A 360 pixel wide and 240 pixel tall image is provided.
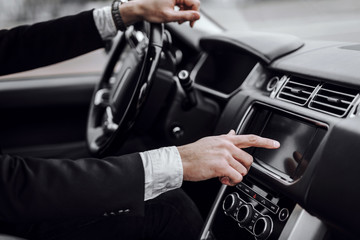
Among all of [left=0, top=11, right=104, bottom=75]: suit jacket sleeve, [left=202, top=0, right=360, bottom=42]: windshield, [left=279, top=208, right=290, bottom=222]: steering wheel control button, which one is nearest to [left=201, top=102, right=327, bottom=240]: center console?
[left=279, top=208, right=290, bottom=222]: steering wheel control button

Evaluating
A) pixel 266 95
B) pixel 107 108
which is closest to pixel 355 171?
pixel 266 95

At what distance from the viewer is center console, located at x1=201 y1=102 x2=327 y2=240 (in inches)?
38.4

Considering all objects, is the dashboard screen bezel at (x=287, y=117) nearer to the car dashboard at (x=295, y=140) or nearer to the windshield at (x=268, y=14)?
the car dashboard at (x=295, y=140)

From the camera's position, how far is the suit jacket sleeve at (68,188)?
78cm

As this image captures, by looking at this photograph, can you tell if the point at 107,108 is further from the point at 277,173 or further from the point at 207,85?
the point at 277,173

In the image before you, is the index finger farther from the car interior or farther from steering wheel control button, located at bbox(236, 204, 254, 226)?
steering wheel control button, located at bbox(236, 204, 254, 226)

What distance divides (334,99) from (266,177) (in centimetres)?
25

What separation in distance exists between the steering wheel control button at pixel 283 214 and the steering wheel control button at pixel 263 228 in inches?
1.1

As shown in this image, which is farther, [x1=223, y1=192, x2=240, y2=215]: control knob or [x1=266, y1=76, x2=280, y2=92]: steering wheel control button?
[x1=266, y1=76, x2=280, y2=92]: steering wheel control button

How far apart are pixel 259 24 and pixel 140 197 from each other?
13.6ft

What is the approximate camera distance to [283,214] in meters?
0.99

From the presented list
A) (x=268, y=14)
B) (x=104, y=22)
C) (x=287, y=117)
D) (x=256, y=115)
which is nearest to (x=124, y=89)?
(x=104, y=22)

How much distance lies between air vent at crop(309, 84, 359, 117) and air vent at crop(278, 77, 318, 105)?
29 mm

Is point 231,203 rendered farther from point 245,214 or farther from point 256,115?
point 256,115
